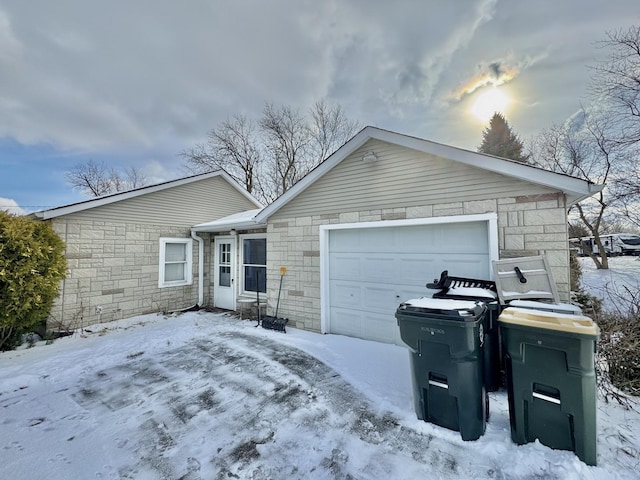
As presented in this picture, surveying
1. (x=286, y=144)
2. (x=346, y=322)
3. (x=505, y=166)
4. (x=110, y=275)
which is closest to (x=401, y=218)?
Answer: (x=505, y=166)

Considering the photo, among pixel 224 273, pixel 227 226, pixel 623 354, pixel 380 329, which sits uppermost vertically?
pixel 227 226

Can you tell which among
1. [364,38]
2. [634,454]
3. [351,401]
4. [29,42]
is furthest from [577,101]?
[29,42]

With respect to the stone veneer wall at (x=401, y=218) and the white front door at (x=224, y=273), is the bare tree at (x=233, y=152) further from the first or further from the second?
the stone veneer wall at (x=401, y=218)

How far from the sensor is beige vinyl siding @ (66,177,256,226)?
24.2ft

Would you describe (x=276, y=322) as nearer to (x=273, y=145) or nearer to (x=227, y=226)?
(x=227, y=226)

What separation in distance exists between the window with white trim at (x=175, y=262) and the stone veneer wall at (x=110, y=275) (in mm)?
159

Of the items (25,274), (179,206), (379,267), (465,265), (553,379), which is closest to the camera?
(553,379)

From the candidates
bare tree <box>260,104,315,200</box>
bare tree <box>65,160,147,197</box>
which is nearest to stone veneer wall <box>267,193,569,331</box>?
bare tree <box>260,104,315,200</box>

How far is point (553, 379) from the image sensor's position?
85.7 inches

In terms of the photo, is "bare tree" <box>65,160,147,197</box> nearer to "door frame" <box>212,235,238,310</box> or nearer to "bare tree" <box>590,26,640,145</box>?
"door frame" <box>212,235,238,310</box>

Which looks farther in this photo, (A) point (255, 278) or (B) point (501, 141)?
(B) point (501, 141)

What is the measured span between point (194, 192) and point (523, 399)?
9.96 meters

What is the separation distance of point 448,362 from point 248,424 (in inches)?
89.0

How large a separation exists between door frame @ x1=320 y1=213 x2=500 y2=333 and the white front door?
3.73 metres
